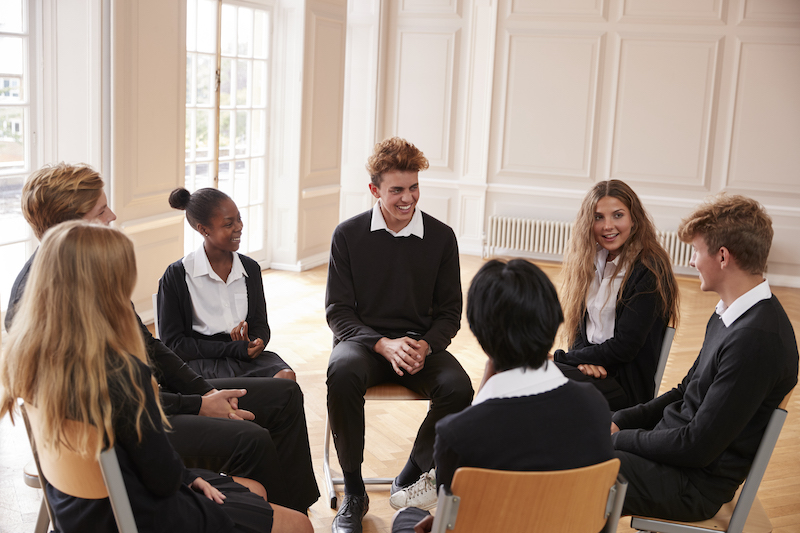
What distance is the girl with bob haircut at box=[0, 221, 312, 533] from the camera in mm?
1429

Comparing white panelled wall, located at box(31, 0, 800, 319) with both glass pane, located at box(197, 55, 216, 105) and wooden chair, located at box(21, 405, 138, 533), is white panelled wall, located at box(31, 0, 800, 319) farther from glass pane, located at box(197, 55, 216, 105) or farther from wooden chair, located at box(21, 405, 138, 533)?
wooden chair, located at box(21, 405, 138, 533)

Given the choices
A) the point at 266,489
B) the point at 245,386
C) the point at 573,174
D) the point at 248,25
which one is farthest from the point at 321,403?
the point at 573,174

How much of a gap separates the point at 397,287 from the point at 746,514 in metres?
1.51

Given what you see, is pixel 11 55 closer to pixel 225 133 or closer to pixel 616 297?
pixel 225 133

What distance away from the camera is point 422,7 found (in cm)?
838

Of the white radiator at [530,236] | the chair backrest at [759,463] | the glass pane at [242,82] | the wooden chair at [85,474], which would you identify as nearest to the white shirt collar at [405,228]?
the chair backrest at [759,463]

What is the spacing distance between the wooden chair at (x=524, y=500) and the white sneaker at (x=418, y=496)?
4.21 feet

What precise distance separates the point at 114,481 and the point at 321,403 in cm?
239

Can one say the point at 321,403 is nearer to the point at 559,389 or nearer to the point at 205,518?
the point at 205,518

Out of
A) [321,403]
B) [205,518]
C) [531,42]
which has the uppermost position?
[531,42]

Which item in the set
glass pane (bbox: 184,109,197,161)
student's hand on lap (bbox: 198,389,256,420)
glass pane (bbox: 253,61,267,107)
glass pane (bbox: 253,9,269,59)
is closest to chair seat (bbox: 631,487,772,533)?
student's hand on lap (bbox: 198,389,256,420)

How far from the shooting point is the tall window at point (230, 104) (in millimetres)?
5762

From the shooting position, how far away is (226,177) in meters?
6.39

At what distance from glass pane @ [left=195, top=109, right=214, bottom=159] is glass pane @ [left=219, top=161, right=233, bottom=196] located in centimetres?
30
